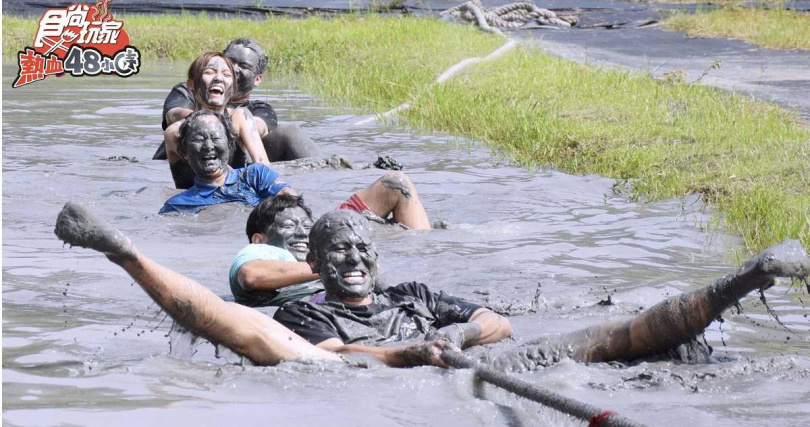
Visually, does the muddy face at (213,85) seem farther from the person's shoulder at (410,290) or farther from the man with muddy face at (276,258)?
the person's shoulder at (410,290)

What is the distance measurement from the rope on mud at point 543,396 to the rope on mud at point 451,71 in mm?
8555

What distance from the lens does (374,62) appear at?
54.1 ft

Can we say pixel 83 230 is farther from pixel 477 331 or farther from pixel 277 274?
pixel 477 331

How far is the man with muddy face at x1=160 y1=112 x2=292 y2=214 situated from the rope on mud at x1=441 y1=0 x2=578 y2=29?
42.4 feet

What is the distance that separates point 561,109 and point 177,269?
5.87m

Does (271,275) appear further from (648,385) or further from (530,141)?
(530,141)

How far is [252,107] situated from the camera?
33.6ft

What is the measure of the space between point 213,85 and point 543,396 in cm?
545

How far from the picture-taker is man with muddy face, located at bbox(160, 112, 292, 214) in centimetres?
782

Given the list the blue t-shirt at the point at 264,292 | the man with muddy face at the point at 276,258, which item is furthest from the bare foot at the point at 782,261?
the blue t-shirt at the point at 264,292

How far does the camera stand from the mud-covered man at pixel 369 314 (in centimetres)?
450

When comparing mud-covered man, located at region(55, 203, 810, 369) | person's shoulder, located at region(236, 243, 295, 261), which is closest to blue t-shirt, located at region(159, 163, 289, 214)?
person's shoulder, located at region(236, 243, 295, 261)

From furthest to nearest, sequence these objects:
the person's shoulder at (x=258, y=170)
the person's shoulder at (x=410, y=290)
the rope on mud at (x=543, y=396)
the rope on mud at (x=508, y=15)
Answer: the rope on mud at (x=508, y=15) < the person's shoulder at (x=258, y=170) < the person's shoulder at (x=410, y=290) < the rope on mud at (x=543, y=396)

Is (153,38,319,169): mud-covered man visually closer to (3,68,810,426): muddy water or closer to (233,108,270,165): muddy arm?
(233,108,270,165): muddy arm
